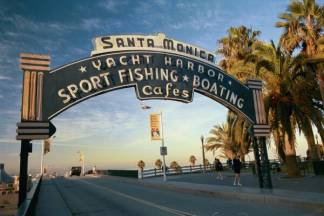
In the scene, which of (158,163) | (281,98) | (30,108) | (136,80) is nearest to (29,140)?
(30,108)

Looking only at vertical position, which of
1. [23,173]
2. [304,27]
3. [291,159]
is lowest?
[23,173]

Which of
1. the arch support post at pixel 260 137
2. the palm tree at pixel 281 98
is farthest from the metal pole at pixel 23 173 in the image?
the palm tree at pixel 281 98

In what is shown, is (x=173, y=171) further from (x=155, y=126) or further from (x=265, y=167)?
(x=265, y=167)

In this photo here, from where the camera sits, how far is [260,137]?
1984cm

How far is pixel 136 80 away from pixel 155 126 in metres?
14.4

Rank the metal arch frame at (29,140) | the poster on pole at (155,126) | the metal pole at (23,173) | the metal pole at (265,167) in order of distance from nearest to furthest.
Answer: the metal pole at (23,173) → the metal arch frame at (29,140) → the metal pole at (265,167) → the poster on pole at (155,126)

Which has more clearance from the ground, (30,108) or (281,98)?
(281,98)

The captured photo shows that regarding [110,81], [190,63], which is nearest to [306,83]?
[190,63]

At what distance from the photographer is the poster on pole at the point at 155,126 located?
31359 millimetres

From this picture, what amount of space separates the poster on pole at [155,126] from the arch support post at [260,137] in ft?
40.5

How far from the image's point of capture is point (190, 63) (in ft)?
63.0

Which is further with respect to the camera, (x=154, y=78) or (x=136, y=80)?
(x=154, y=78)

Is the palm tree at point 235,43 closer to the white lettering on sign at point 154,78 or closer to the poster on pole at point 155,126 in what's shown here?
the poster on pole at point 155,126

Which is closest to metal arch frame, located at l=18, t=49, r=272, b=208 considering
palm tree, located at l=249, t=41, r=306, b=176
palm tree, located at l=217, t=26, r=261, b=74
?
palm tree, located at l=249, t=41, r=306, b=176
